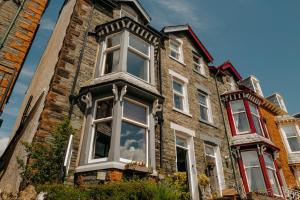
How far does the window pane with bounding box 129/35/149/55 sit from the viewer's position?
11402 millimetres

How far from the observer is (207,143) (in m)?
13.7

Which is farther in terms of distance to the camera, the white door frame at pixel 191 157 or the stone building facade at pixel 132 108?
the white door frame at pixel 191 157

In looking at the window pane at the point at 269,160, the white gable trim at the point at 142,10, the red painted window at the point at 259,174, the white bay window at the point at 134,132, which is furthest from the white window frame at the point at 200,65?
the white bay window at the point at 134,132

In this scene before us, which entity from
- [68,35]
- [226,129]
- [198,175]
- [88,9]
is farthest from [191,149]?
[88,9]

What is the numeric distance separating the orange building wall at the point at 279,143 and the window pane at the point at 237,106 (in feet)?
13.0

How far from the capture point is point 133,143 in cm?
904

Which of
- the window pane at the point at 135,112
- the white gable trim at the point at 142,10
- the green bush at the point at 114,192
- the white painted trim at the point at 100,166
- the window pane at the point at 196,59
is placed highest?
the white gable trim at the point at 142,10

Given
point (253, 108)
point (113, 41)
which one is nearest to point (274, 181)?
point (253, 108)

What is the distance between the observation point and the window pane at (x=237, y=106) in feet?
56.3

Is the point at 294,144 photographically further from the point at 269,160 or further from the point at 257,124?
the point at 269,160

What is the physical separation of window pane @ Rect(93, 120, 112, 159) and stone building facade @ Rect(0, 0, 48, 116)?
330 cm

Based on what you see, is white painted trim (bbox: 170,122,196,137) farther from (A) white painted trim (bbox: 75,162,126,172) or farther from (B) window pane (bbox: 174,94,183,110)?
(A) white painted trim (bbox: 75,162,126,172)

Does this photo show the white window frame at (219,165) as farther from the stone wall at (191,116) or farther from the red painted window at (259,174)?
the red painted window at (259,174)

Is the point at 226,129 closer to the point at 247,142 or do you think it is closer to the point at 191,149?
the point at 247,142
